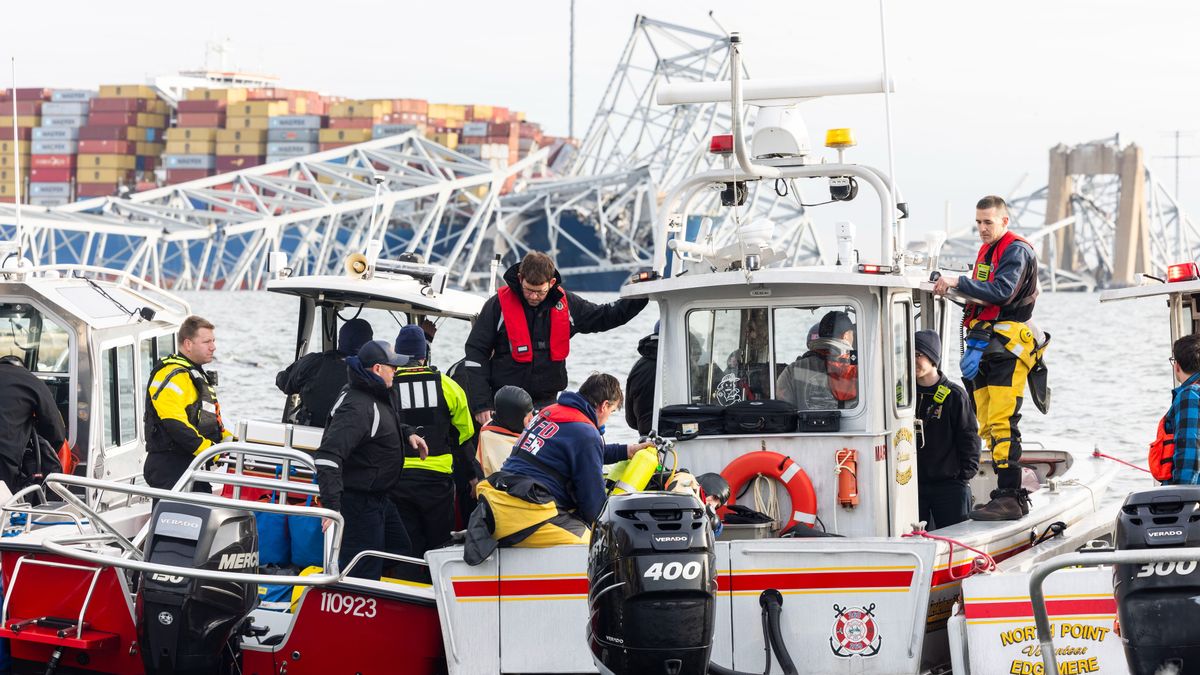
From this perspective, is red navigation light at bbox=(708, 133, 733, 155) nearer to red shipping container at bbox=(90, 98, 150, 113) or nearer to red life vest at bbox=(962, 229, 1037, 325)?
red life vest at bbox=(962, 229, 1037, 325)

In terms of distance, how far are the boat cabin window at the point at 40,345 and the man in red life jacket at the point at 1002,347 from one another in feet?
21.4

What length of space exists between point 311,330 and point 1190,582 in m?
6.55

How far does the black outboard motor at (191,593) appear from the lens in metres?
6.88

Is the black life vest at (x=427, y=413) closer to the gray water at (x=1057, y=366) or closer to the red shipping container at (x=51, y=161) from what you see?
the gray water at (x=1057, y=366)

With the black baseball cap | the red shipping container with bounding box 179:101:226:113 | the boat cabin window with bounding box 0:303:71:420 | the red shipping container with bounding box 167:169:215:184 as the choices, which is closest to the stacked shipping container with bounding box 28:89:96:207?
the red shipping container with bounding box 167:169:215:184

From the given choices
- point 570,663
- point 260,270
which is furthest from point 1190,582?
point 260,270

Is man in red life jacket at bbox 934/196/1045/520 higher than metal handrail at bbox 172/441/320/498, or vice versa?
man in red life jacket at bbox 934/196/1045/520

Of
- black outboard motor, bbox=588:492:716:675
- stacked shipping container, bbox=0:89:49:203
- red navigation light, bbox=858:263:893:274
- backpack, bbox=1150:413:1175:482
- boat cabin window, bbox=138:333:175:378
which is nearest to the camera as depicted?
black outboard motor, bbox=588:492:716:675

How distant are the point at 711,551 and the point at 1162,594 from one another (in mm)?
1713

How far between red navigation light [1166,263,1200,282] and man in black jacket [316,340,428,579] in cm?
417

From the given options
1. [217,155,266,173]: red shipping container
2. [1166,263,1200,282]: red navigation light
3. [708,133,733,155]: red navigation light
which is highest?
[217,155,266,173]: red shipping container

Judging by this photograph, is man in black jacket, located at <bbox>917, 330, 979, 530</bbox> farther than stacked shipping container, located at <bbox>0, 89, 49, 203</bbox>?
No

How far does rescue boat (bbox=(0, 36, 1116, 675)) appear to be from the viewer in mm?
6598

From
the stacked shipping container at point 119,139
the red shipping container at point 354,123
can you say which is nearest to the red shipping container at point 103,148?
the stacked shipping container at point 119,139
